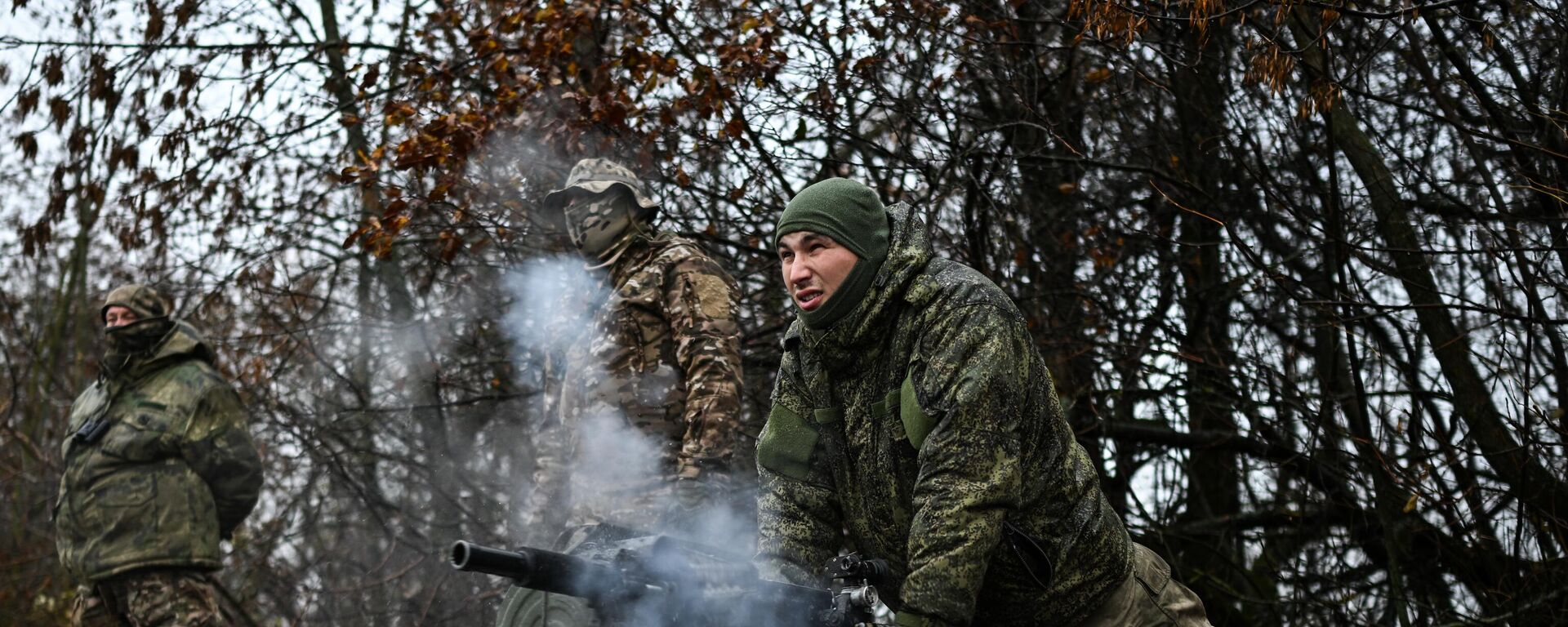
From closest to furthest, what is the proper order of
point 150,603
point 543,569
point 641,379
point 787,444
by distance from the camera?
point 543,569 < point 787,444 < point 641,379 < point 150,603

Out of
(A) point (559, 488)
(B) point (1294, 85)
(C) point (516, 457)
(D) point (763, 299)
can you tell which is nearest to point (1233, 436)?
(B) point (1294, 85)

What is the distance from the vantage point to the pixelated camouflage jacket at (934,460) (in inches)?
120

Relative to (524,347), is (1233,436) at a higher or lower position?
lower

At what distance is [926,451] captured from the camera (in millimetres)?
3131

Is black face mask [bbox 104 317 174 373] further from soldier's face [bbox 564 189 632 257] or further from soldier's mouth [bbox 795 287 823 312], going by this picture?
soldier's mouth [bbox 795 287 823 312]

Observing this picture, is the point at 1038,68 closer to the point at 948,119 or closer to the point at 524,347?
the point at 948,119

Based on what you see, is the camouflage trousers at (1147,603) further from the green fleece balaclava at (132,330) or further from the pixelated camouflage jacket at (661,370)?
the green fleece balaclava at (132,330)

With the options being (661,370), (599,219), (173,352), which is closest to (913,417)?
(661,370)

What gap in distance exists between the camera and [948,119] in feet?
24.8

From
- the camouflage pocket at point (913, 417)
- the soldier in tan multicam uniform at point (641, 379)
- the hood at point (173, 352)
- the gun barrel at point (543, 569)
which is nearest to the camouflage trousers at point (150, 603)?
the hood at point (173, 352)

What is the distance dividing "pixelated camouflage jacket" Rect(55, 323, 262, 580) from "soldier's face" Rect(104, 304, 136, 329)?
0.22m

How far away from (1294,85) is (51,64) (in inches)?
323

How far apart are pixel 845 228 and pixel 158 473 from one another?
4.92 m

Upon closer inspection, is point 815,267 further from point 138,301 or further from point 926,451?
point 138,301
